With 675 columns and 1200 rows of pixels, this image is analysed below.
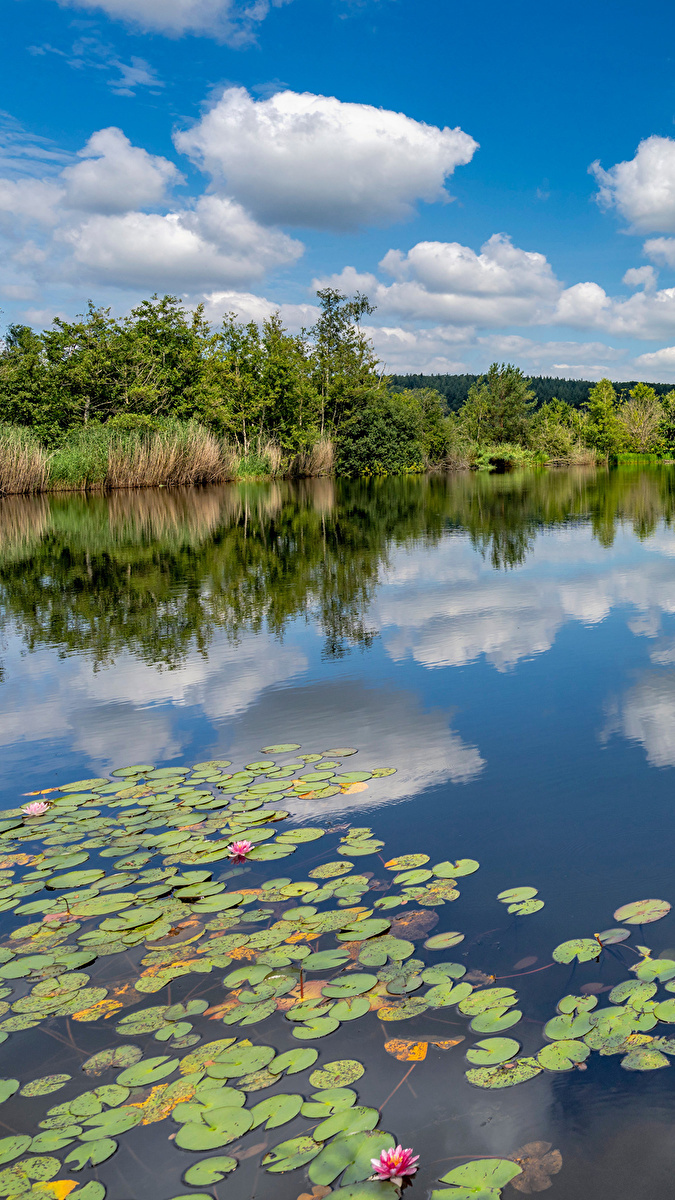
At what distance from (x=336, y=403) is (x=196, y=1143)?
4526cm

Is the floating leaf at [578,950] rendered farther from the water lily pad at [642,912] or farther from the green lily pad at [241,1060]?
the green lily pad at [241,1060]

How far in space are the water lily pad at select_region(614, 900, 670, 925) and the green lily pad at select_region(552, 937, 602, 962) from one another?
0.19 m

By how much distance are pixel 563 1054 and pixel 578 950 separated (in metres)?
0.48

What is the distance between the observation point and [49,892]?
3.16 m

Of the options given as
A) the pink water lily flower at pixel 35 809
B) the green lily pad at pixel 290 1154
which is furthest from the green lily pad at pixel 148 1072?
the pink water lily flower at pixel 35 809

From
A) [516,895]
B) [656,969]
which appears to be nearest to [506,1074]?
[656,969]

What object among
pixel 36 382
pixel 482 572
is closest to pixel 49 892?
Answer: pixel 482 572

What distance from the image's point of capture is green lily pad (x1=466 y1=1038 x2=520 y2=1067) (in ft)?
6.93

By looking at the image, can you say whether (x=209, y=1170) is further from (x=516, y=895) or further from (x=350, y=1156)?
(x=516, y=895)

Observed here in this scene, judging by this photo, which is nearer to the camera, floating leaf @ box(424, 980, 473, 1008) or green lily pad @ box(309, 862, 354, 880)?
floating leaf @ box(424, 980, 473, 1008)

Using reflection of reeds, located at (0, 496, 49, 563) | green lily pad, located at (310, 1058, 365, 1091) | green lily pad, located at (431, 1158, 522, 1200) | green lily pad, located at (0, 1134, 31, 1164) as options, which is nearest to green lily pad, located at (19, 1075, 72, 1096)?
green lily pad, located at (0, 1134, 31, 1164)

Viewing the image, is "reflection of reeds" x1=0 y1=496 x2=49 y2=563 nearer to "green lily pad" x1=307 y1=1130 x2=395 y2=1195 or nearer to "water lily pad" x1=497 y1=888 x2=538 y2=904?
"water lily pad" x1=497 y1=888 x2=538 y2=904

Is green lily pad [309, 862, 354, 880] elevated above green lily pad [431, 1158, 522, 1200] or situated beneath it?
elevated above

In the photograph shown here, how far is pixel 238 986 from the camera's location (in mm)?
2482
